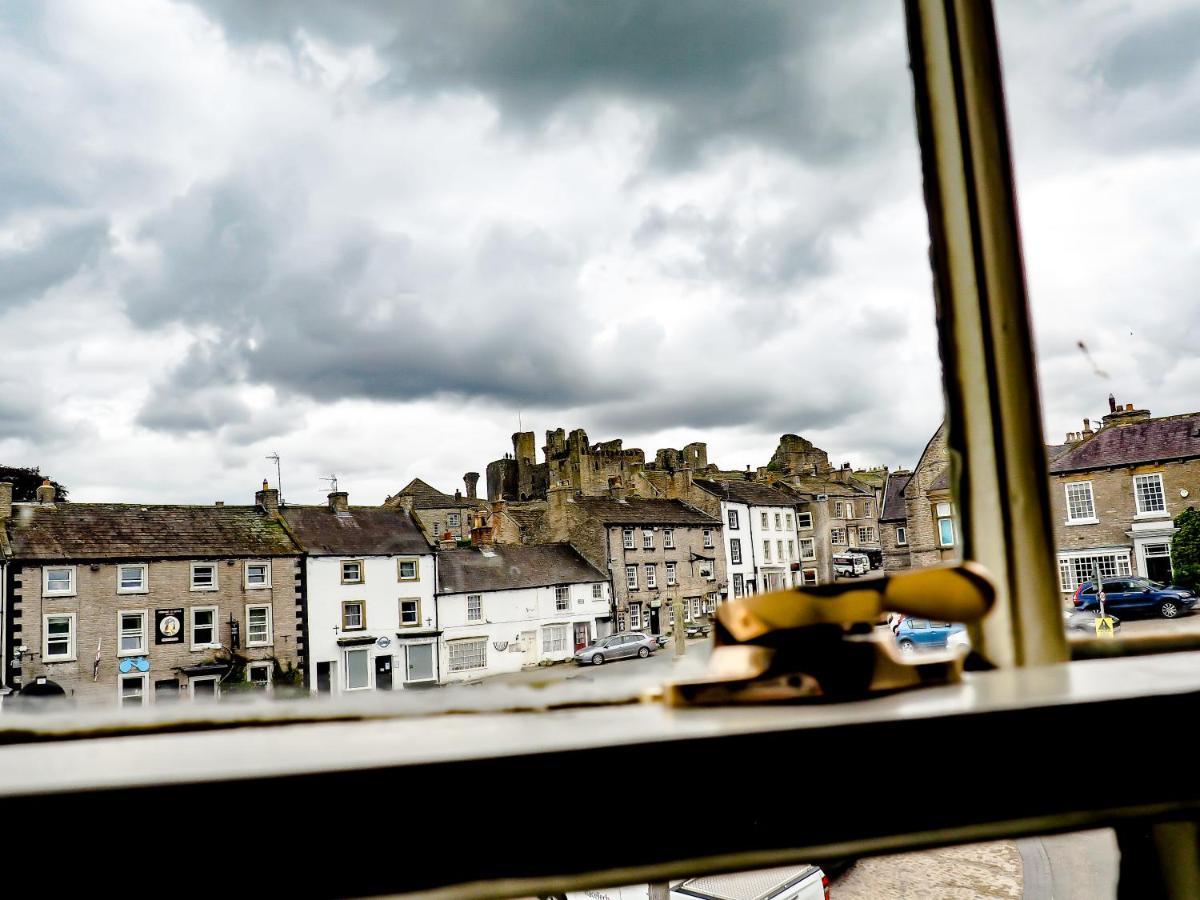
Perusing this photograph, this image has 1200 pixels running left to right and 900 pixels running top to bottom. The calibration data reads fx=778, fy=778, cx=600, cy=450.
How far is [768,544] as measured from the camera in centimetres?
66

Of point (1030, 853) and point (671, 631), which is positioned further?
point (1030, 853)

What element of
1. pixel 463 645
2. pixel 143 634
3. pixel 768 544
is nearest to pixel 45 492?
pixel 143 634

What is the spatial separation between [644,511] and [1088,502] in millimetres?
682

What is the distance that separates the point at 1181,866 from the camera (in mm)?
532

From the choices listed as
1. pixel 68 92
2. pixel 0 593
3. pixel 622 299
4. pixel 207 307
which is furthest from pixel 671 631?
pixel 0 593

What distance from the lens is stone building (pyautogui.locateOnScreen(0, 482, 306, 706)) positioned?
22.1 inches

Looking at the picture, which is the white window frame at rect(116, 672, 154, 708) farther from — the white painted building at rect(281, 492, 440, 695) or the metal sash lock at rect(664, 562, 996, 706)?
the metal sash lock at rect(664, 562, 996, 706)

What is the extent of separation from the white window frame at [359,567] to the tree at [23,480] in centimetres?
25

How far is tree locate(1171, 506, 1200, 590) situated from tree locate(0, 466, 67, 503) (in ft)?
3.18

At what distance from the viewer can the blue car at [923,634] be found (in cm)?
61

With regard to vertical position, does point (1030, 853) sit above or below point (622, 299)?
below

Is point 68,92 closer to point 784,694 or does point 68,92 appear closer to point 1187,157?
point 784,694

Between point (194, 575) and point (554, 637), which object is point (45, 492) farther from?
point (554, 637)

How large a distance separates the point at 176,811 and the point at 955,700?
0.42 m
